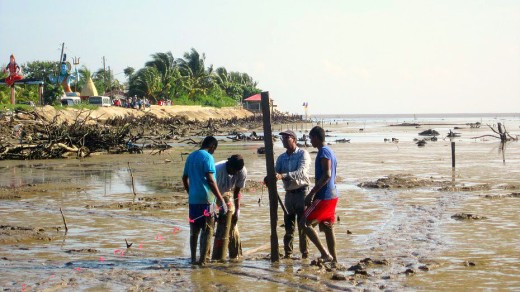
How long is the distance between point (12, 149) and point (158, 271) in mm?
20962

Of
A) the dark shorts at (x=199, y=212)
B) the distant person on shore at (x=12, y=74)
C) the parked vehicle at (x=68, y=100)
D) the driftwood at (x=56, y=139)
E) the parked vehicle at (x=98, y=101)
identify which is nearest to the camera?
the dark shorts at (x=199, y=212)

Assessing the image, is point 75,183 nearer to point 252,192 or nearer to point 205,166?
point 252,192

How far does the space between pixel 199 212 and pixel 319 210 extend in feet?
4.95

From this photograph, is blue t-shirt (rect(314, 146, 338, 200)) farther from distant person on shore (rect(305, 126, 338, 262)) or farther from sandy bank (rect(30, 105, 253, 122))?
sandy bank (rect(30, 105, 253, 122))

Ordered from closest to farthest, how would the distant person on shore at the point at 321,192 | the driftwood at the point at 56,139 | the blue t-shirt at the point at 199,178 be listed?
the distant person on shore at the point at 321,192 < the blue t-shirt at the point at 199,178 < the driftwood at the point at 56,139

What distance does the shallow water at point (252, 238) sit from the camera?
855cm

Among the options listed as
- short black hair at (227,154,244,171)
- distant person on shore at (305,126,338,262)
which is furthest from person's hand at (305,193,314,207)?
short black hair at (227,154,244,171)

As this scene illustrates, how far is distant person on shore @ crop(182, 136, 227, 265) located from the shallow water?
1.66ft

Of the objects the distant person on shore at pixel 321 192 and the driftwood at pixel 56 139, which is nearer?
the distant person on shore at pixel 321 192

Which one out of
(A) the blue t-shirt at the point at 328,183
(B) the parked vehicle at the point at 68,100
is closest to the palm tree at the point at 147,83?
(B) the parked vehicle at the point at 68,100

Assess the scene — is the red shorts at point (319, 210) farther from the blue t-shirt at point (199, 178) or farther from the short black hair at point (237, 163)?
the blue t-shirt at point (199, 178)

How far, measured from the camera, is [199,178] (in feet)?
29.9

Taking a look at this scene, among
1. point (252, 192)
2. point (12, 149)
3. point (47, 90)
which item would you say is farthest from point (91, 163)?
point (47, 90)

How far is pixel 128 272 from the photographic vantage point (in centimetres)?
899
